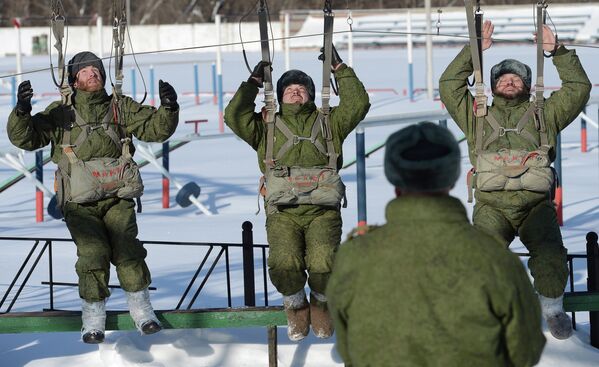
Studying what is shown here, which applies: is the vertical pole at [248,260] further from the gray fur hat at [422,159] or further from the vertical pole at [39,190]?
the vertical pole at [39,190]

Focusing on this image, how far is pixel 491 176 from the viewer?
20.9 ft

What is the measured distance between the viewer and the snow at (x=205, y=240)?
293 inches

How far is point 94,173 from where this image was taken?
6434 mm

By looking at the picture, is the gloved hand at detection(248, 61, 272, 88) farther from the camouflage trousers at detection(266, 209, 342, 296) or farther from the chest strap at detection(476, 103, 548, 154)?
the chest strap at detection(476, 103, 548, 154)

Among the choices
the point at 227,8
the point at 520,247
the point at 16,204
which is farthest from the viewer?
the point at 227,8

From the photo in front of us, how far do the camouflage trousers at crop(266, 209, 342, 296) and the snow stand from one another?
1195 mm

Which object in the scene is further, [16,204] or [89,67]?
[16,204]

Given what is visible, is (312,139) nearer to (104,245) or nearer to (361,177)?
(104,245)

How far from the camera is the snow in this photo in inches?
293

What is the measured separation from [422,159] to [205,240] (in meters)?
8.09

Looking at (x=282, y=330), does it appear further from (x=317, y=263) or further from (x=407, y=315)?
(x=407, y=315)

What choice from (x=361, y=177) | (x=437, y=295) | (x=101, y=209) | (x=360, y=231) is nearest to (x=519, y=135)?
(x=101, y=209)

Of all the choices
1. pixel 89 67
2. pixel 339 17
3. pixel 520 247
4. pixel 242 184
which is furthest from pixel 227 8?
pixel 89 67

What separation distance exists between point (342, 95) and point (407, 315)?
10.4 feet
